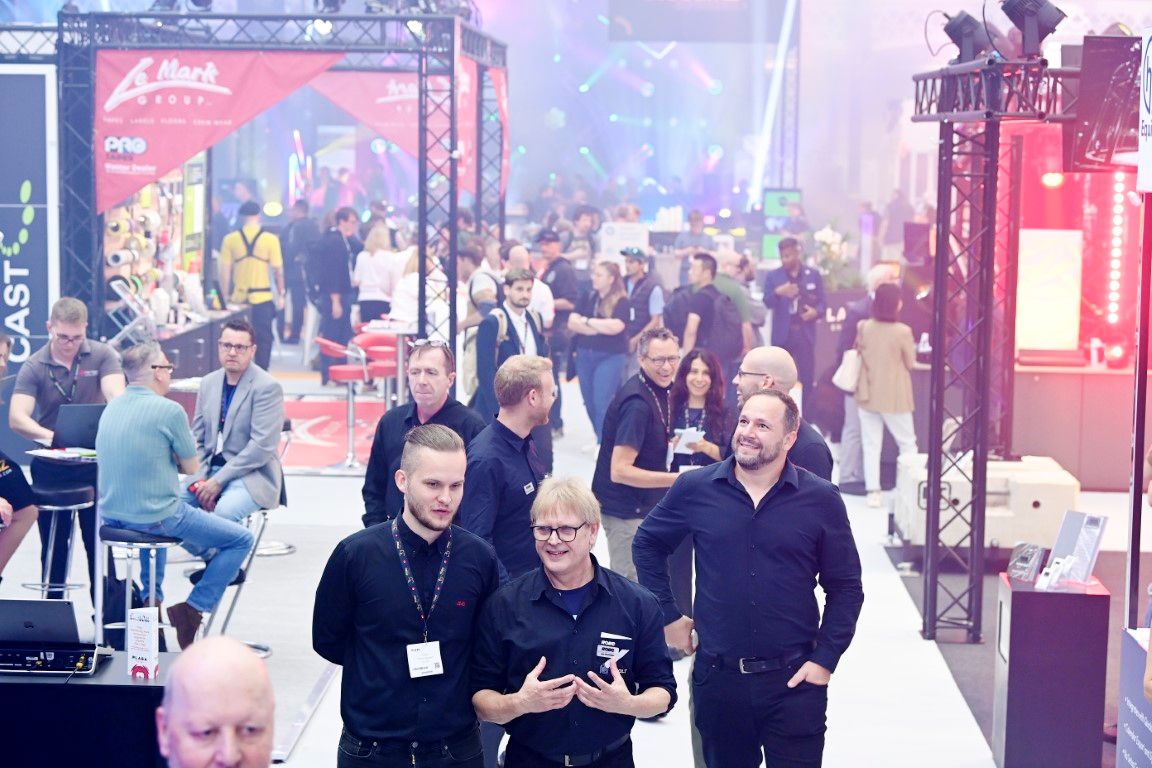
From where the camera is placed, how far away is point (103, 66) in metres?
11.3

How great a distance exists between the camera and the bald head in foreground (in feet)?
8.73

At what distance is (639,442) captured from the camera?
636 centimetres

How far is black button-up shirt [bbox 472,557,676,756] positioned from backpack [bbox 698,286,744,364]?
289 inches

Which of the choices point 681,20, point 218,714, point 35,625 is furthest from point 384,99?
point 681,20

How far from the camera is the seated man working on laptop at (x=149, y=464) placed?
20.6 feet

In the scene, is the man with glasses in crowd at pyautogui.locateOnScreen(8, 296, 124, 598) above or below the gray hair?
below

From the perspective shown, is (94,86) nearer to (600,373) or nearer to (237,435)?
(600,373)

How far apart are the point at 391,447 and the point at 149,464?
3.87 feet

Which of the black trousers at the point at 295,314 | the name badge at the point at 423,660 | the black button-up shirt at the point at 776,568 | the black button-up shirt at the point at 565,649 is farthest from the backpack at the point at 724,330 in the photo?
the black trousers at the point at 295,314

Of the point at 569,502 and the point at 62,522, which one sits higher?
the point at 569,502

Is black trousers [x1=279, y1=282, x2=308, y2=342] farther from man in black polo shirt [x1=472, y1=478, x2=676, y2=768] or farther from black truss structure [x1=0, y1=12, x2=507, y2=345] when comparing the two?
man in black polo shirt [x1=472, y1=478, x2=676, y2=768]

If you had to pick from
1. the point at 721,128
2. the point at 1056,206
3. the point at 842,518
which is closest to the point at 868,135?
the point at 721,128

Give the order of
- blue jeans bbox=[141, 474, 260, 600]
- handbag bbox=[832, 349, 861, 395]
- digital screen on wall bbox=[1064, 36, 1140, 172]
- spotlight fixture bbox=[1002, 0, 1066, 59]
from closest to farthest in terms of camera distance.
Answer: digital screen on wall bbox=[1064, 36, 1140, 172] < blue jeans bbox=[141, 474, 260, 600] < spotlight fixture bbox=[1002, 0, 1066, 59] < handbag bbox=[832, 349, 861, 395]

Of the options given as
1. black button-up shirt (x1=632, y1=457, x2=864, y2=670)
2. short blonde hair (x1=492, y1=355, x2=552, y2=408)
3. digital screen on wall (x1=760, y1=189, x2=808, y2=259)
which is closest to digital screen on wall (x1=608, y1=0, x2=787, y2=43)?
digital screen on wall (x1=760, y1=189, x2=808, y2=259)
